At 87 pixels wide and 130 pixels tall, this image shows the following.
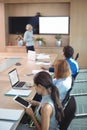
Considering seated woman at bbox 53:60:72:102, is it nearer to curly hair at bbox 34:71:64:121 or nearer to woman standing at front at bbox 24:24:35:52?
curly hair at bbox 34:71:64:121

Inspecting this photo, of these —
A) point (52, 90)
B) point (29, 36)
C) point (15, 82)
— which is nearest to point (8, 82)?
point (15, 82)

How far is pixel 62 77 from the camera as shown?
2766 mm

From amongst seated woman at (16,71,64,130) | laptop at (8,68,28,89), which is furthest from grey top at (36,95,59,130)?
laptop at (8,68,28,89)

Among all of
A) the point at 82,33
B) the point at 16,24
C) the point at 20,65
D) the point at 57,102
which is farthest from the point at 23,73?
the point at 16,24

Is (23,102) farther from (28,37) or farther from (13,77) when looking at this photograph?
(28,37)

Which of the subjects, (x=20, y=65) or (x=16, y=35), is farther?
(x=16, y=35)

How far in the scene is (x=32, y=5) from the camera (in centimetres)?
815

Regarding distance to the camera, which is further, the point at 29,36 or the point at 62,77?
the point at 29,36

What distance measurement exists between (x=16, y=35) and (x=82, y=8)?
232 cm

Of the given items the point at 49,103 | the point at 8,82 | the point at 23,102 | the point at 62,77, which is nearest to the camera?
the point at 49,103

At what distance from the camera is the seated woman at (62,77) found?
2709 mm

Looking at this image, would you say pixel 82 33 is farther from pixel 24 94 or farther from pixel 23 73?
pixel 24 94

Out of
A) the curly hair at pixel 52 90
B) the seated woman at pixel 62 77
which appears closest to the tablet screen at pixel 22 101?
the curly hair at pixel 52 90

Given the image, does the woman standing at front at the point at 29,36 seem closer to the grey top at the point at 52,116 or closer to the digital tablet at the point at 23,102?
the digital tablet at the point at 23,102
